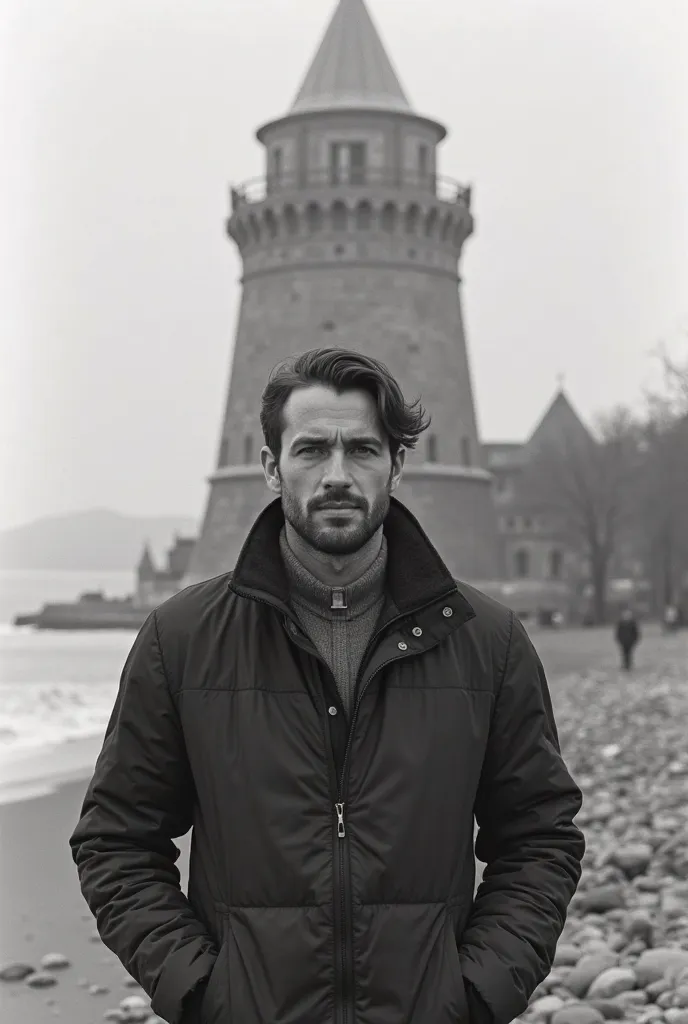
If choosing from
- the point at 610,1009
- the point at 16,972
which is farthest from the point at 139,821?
the point at 16,972

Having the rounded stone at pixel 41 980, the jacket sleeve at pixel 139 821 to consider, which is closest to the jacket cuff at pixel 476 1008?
the jacket sleeve at pixel 139 821

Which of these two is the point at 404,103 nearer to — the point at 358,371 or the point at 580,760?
the point at 580,760

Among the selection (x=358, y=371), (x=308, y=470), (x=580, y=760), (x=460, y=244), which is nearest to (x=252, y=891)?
(x=308, y=470)

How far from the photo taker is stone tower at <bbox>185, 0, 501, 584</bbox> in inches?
1382

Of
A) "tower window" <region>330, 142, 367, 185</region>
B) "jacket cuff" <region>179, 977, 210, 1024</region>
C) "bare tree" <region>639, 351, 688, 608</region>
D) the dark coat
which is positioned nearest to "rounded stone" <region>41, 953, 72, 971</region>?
"jacket cuff" <region>179, 977, 210, 1024</region>

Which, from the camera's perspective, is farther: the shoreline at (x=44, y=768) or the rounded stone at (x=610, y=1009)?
the shoreline at (x=44, y=768)

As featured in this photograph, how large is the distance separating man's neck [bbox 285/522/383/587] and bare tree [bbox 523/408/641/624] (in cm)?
3936

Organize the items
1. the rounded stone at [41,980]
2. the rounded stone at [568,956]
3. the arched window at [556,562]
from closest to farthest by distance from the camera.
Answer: the rounded stone at [568,956]
the rounded stone at [41,980]
the arched window at [556,562]

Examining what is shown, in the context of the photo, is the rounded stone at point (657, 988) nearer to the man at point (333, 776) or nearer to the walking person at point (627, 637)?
the man at point (333, 776)

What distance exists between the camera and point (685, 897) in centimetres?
633

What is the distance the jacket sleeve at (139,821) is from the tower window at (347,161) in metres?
34.3

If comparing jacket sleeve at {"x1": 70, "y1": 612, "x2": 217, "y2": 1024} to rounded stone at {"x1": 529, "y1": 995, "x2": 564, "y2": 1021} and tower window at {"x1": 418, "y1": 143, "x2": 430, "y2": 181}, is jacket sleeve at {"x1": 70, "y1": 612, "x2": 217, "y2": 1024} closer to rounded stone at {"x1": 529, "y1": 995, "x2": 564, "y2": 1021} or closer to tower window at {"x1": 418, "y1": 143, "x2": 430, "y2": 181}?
rounded stone at {"x1": 529, "y1": 995, "x2": 564, "y2": 1021}

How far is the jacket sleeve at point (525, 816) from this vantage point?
8.25 ft

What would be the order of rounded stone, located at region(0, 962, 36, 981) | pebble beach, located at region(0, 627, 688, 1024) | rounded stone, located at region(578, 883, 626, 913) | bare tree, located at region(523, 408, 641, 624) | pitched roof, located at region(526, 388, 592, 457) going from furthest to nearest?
pitched roof, located at region(526, 388, 592, 457) → bare tree, located at region(523, 408, 641, 624) → rounded stone, located at region(578, 883, 626, 913) → rounded stone, located at region(0, 962, 36, 981) → pebble beach, located at region(0, 627, 688, 1024)
